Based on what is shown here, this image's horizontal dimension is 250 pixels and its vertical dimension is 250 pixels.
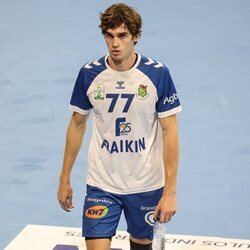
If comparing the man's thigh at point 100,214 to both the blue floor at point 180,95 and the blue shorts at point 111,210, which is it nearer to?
the blue shorts at point 111,210

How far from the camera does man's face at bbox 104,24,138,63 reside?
5.77 meters

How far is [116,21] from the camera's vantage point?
18.9 feet

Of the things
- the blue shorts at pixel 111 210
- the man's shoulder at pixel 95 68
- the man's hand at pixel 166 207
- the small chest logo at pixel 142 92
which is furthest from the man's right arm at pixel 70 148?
the man's hand at pixel 166 207

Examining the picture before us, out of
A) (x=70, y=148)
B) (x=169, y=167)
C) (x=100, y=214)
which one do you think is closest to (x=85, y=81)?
(x=70, y=148)

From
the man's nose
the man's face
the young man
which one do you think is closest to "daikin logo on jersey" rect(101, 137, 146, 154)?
the young man

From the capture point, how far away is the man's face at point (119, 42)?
5766 mm

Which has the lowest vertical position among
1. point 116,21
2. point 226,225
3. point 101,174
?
point 226,225

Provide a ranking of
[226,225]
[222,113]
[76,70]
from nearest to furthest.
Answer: [226,225]
[222,113]
[76,70]

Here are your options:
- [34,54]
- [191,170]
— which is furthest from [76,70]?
[191,170]

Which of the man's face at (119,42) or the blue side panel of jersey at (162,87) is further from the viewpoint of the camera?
the blue side panel of jersey at (162,87)

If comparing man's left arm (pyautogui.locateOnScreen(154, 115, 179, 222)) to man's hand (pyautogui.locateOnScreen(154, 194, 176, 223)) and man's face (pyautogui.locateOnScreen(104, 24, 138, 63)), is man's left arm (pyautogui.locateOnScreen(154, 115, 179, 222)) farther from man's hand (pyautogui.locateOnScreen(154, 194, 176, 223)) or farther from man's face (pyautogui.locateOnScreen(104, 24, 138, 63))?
man's face (pyautogui.locateOnScreen(104, 24, 138, 63))

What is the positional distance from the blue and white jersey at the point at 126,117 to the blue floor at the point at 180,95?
1893 millimetres

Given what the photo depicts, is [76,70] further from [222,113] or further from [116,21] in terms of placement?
[116,21]

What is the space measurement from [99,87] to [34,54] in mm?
6015
